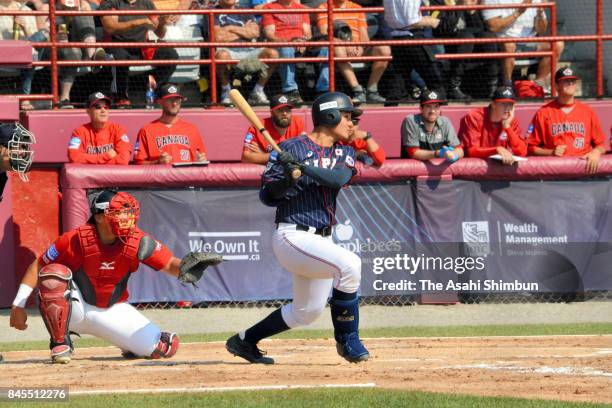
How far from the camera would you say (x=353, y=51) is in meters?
14.4

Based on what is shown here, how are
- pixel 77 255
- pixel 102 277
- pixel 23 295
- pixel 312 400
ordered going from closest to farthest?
pixel 312 400 < pixel 23 295 < pixel 77 255 < pixel 102 277

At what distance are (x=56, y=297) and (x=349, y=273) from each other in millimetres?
2139

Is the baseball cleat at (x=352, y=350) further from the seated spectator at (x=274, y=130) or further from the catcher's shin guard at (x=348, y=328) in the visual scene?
the seated spectator at (x=274, y=130)

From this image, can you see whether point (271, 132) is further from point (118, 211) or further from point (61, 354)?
point (61, 354)

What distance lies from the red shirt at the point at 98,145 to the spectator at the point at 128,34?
123 centimetres

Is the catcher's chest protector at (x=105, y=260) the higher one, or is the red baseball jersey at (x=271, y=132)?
the red baseball jersey at (x=271, y=132)

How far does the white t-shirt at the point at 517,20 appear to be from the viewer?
15.0 meters

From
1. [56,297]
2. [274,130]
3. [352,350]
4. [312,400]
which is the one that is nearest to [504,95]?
[274,130]

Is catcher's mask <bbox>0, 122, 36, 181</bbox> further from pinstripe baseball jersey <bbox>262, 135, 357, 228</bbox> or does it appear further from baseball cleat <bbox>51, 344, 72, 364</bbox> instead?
pinstripe baseball jersey <bbox>262, 135, 357, 228</bbox>

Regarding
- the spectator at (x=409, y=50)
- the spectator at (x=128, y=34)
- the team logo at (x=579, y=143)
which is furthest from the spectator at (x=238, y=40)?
the team logo at (x=579, y=143)

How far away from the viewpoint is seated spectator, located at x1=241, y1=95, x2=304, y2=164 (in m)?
12.4

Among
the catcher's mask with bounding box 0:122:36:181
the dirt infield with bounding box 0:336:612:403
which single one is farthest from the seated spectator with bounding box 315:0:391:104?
the catcher's mask with bounding box 0:122:36:181

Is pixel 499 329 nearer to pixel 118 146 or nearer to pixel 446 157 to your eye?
pixel 446 157

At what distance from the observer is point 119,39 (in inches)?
555
